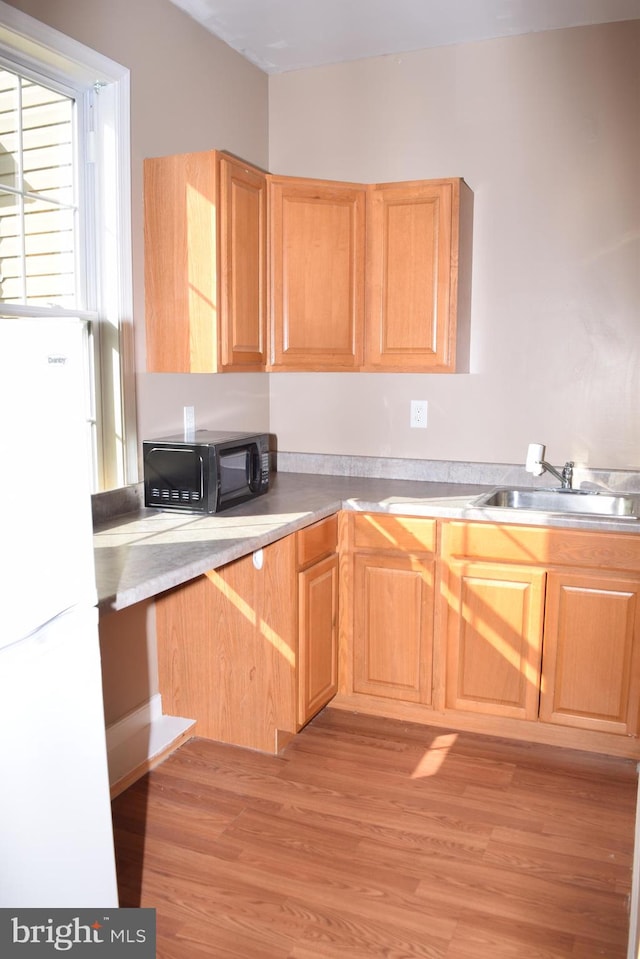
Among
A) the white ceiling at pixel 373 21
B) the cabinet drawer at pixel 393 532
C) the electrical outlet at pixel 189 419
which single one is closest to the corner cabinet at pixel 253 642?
the cabinet drawer at pixel 393 532

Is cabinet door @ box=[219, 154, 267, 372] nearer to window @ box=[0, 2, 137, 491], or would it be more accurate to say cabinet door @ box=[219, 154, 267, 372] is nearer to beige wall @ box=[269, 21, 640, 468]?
window @ box=[0, 2, 137, 491]

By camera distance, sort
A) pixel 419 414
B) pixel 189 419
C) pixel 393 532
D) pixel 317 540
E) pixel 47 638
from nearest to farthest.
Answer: pixel 47 638, pixel 317 540, pixel 393 532, pixel 189 419, pixel 419 414

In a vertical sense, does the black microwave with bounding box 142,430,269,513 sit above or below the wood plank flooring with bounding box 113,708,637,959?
above

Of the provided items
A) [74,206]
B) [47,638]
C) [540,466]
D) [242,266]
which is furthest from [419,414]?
[47,638]

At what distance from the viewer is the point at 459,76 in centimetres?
327

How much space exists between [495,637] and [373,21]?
2.33 m

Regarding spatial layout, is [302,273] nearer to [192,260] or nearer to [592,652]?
[192,260]

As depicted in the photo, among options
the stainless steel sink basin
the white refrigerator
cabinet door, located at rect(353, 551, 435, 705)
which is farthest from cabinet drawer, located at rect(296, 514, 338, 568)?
the white refrigerator

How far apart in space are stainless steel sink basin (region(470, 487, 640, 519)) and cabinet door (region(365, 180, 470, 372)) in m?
0.55

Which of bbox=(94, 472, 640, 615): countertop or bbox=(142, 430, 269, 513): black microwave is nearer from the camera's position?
bbox=(94, 472, 640, 615): countertop

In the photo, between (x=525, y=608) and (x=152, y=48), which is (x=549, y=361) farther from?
A: (x=152, y=48)

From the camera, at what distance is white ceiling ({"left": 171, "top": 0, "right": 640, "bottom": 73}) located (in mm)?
2891

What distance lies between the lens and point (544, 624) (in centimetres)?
278

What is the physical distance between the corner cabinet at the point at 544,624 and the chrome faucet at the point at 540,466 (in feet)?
1.47
